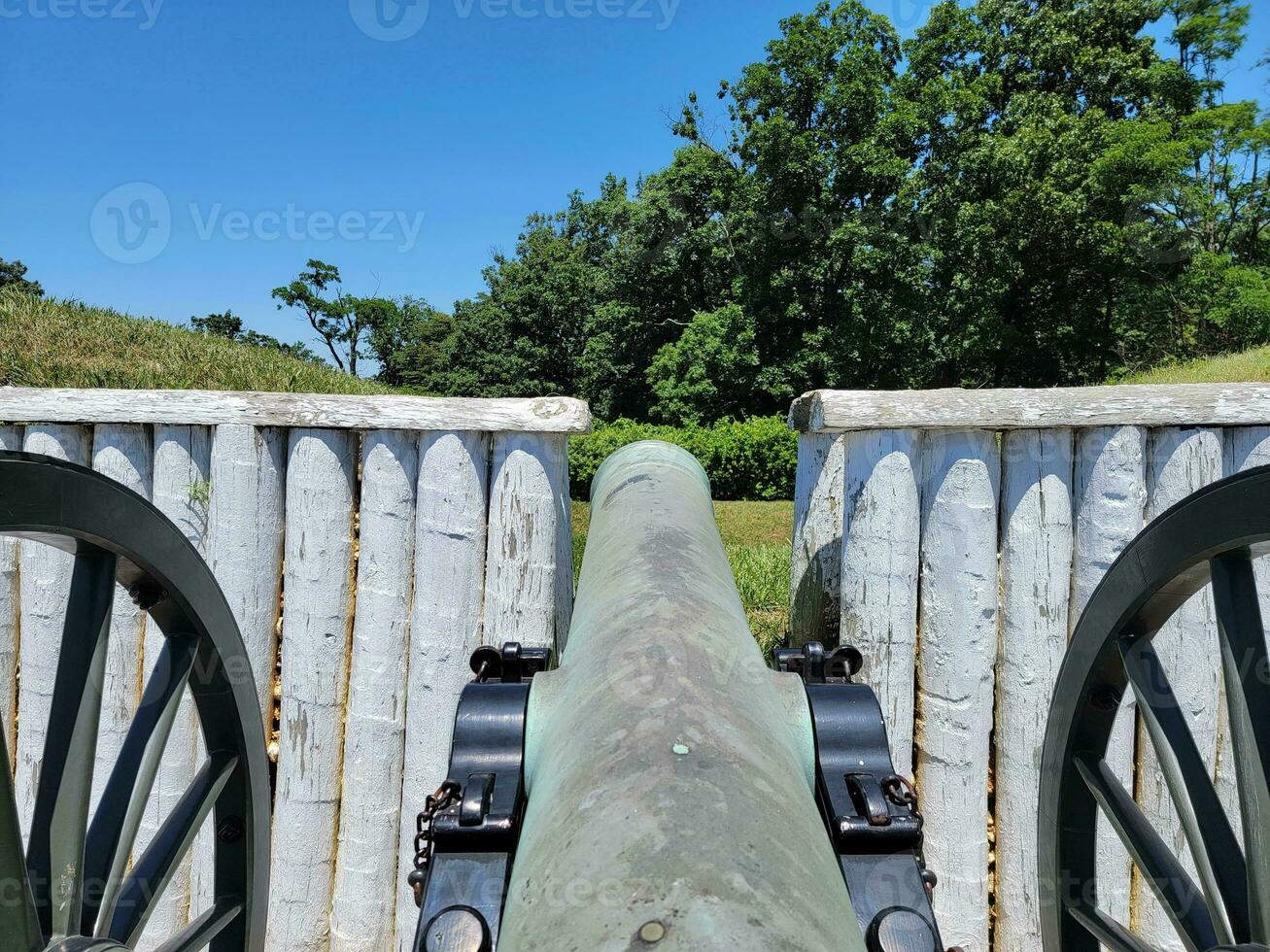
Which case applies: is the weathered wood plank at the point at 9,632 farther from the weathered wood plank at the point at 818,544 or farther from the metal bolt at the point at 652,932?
the metal bolt at the point at 652,932

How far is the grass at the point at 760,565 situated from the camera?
5.19 m

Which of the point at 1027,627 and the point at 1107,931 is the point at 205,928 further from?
the point at 1027,627

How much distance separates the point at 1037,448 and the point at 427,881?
7.20 feet

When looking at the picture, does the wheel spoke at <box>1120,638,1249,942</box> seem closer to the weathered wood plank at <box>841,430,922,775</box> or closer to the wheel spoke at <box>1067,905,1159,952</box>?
the wheel spoke at <box>1067,905,1159,952</box>

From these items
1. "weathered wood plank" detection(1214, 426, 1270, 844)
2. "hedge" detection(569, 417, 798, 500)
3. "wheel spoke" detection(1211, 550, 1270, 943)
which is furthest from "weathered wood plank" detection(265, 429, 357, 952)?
"hedge" detection(569, 417, 798, 500)

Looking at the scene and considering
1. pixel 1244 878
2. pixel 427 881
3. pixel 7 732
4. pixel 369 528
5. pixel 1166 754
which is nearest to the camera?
pixel 427 881

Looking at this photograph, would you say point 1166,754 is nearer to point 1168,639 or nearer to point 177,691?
point 1168,639

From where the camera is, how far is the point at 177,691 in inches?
71.1

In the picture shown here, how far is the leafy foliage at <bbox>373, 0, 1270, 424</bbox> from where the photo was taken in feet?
70.1

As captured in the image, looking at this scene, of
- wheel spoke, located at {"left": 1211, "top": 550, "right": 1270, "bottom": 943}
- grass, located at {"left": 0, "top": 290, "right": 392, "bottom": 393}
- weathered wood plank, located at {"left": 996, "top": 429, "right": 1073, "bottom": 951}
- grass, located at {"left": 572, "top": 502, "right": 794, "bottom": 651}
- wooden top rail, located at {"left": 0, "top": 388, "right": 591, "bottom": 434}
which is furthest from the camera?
grass, located at {"left": 0, "top": 290, "right": 392, "bottom": 393}

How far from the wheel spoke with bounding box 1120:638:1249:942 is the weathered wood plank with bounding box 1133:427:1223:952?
0.90 metres

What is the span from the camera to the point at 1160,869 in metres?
1.68

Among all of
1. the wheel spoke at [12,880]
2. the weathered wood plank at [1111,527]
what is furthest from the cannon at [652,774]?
the weathered wood plank at [1111,527]

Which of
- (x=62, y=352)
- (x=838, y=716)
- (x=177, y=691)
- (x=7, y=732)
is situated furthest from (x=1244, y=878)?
(x=62, y=352)
